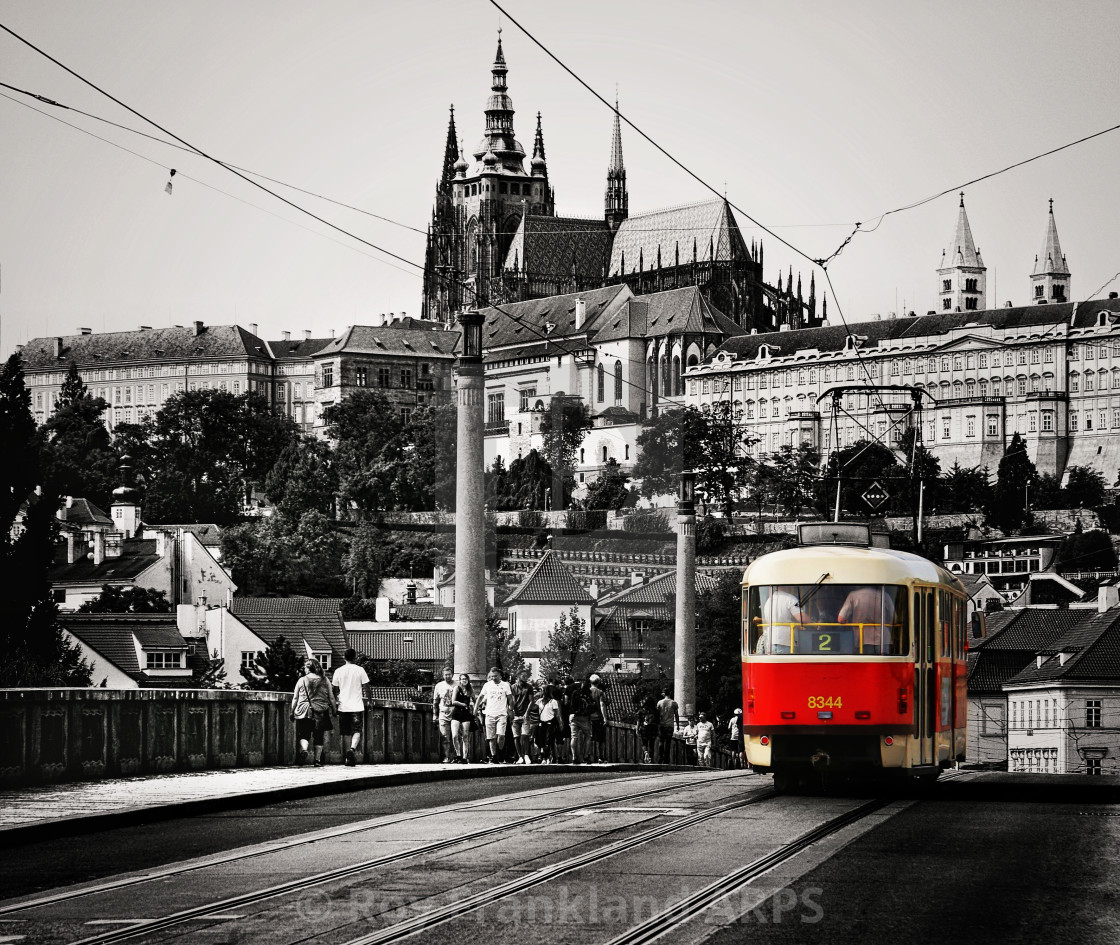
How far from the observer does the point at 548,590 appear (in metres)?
111

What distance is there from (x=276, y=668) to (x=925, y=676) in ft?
190

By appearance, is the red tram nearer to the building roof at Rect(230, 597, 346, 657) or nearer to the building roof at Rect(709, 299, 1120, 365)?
the building roof at Rect(230, 597, 346, 657)

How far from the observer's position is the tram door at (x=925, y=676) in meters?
20.6

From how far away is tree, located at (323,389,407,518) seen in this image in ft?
491

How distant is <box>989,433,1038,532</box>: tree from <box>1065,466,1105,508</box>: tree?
3102 millimetres

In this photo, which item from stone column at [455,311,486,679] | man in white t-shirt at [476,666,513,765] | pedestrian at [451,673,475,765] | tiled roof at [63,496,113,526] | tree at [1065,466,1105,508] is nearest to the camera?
pedestrian at [451,673,475,765]

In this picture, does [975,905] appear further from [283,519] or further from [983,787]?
[283,519]

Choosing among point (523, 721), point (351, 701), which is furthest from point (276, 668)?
point (351, 701)

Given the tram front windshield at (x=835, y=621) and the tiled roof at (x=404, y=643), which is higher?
the tram front windshield at (x=835, y=621)

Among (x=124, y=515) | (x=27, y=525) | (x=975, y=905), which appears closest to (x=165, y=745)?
(x=975, y=905)

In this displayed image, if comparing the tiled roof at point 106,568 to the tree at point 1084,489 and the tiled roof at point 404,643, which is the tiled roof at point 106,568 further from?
the tree at point 1084,489

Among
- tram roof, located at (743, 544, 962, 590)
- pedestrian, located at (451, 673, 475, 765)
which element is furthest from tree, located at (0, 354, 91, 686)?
tram roof, located at (743, 544, 962, 590)

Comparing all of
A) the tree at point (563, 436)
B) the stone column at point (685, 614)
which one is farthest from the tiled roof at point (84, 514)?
the stone column at point (685, 614)

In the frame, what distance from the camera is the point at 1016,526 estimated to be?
146500mm
